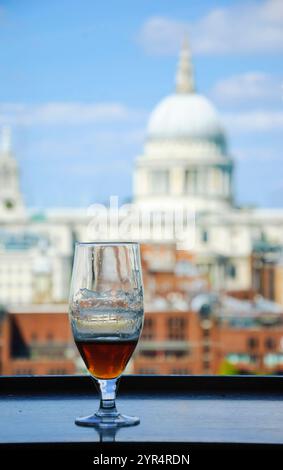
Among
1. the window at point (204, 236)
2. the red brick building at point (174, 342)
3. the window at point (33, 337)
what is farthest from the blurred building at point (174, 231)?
the window at point (33, 337)

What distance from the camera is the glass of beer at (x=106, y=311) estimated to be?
2.76ft

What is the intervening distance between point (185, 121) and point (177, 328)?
67.6 ft

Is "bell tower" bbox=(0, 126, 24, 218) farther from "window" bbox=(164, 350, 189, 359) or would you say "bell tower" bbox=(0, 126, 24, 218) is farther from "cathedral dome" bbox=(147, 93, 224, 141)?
"window" bbox=(164, 350, 189, 359)

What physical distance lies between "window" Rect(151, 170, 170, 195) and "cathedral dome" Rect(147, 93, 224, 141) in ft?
4.01

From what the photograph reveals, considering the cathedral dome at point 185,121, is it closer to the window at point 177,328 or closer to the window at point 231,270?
the window at point 231,270

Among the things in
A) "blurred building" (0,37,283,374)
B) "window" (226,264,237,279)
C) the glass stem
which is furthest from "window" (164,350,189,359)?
"window" (226,264,237,279)

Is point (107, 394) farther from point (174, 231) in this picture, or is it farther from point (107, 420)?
point (174, 231)

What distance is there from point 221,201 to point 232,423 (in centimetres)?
3337

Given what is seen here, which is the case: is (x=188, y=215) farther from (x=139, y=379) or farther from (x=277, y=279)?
(x=139, y=379)

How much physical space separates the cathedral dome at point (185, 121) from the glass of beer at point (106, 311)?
3343 cm

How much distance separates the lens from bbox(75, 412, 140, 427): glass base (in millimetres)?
809

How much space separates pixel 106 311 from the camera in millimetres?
847

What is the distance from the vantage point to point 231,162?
34.0 metres
